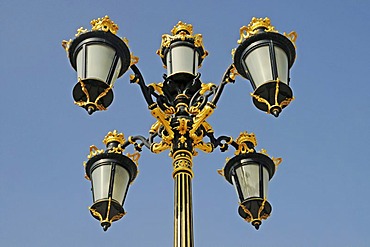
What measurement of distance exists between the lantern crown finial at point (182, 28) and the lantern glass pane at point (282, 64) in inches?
58.8

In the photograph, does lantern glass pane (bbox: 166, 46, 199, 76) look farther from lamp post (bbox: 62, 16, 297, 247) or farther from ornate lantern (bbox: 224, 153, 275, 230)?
ornate lantern (bbox: 224, 153, 275, 230)

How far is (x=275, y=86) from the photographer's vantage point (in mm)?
8180

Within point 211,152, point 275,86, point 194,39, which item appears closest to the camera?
point 275,86

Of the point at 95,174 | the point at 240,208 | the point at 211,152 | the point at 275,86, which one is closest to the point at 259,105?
the point at 275,86

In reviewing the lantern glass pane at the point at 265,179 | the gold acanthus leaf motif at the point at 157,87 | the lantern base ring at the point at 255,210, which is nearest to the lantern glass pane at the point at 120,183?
the gold acanthus leaf motif at the point at 157,87

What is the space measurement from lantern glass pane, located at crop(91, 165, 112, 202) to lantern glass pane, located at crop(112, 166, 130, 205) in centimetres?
9

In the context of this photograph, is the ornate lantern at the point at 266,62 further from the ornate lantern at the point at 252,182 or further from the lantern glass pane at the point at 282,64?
the ornate lantern at the point at 252,182

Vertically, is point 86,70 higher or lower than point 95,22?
lower

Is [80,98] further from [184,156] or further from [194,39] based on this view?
[194,39]

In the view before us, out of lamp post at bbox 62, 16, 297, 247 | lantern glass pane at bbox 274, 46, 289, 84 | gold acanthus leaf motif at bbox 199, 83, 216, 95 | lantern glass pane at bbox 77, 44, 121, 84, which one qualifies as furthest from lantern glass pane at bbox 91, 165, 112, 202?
lantern glass pane at bbox 274, 46, 289, 84

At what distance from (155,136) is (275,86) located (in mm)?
1521

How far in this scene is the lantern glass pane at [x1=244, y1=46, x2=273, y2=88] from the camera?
8.31 metres

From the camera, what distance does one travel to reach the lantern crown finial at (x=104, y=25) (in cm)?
882

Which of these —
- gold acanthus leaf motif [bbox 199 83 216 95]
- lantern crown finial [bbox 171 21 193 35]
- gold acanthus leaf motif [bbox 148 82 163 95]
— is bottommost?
gold acanthus leaf motif [bbox 199 83 216 95]
